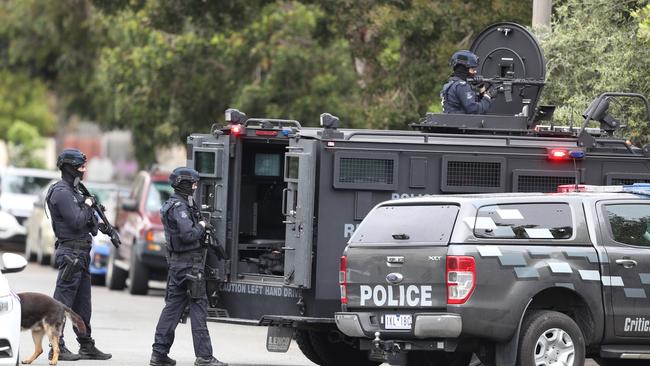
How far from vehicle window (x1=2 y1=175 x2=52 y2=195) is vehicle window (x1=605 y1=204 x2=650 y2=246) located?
934 inches

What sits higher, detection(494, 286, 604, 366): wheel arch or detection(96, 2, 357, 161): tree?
detection(96, 2, 357, 161): tree

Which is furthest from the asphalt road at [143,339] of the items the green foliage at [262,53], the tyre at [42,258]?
the tyre at [42,258]

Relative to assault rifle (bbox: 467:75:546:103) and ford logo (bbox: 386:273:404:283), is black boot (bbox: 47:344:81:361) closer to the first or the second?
ford logo (bbox: 386:273:404:283)

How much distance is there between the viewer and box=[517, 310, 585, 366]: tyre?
11.1 meters

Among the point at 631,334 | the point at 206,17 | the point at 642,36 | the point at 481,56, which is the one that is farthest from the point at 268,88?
the point at 631,334

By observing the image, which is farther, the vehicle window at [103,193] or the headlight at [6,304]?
the vehicle window at [103,193]

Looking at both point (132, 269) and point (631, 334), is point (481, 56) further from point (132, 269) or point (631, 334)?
point (132, 269)

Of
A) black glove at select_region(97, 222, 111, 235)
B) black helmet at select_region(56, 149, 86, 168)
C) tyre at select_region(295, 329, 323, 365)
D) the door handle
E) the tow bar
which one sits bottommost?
tyre at select_region(295, 329, 323, 365)

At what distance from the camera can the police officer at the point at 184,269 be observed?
13.5m

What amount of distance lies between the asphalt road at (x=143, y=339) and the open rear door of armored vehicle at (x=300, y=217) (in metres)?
Answer: 1.91

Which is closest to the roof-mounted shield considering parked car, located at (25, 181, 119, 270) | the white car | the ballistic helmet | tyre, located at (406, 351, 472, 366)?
the ballistic helmet

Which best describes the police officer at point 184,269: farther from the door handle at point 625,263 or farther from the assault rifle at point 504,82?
the door handle at point 625,263

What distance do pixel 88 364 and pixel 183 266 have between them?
136 centimetres

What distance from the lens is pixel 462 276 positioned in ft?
35.8
